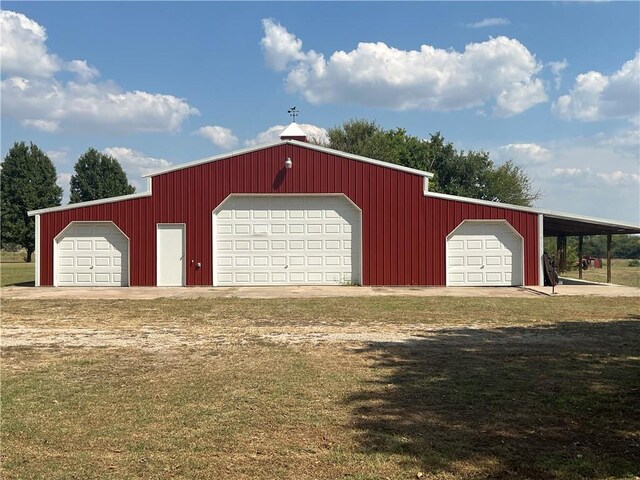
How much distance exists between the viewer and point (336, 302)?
1448 cm

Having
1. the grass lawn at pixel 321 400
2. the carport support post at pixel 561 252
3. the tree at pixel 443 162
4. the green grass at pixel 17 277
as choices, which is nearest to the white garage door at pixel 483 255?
the grass lawn at pixel 321 400

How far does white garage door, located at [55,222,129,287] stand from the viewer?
20.3 m

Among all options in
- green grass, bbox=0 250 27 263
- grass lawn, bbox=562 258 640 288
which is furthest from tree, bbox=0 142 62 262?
grass lawn, bbox=562 258 640 288

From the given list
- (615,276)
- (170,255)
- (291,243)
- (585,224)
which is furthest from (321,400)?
(615,276)

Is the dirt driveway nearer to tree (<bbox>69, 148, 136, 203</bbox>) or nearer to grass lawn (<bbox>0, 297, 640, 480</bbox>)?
grass lawn (<bbox>0, 297, 640, 480</bbox>)

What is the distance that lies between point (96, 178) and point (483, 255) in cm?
5261

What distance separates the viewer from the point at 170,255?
20.2m

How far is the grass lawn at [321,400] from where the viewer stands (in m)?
4.03

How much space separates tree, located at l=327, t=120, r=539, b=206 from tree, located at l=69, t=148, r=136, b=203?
2499 centimetres

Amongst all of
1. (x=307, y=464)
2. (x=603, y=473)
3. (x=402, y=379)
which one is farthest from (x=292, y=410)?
(x=603, y=473)

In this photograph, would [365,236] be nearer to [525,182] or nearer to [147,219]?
[147,219]

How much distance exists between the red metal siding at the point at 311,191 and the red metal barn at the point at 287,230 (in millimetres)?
36

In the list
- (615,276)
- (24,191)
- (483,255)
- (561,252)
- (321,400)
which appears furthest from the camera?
(24,191)

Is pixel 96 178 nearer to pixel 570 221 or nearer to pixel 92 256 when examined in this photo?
pixel 92 256
